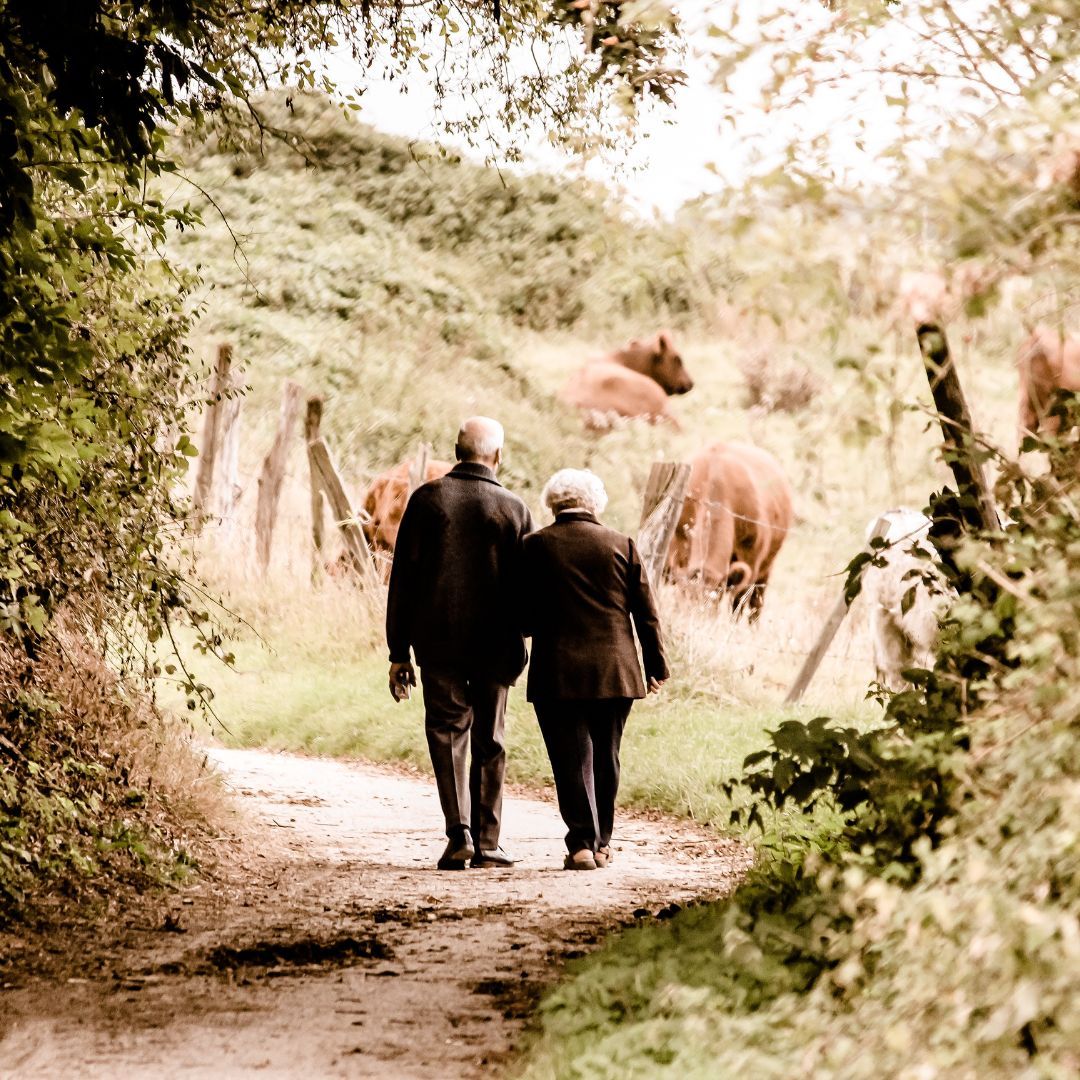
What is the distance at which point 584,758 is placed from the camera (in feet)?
23.8

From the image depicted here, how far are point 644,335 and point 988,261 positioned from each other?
2882 centimetres

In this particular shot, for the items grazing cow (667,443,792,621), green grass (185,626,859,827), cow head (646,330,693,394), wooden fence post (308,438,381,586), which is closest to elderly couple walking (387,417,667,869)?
green grass (185,626,859,827)

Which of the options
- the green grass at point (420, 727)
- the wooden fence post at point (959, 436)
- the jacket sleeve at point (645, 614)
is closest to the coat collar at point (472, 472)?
the jacket sleeve at point (645, 614)

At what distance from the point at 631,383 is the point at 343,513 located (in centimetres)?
1235

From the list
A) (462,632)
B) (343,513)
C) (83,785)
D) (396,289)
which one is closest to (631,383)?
(396,289)

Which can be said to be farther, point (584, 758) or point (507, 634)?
point (507, 634)

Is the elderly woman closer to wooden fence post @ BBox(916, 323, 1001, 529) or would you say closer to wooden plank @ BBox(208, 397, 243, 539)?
wooden fence post @ BBox(916, 323, 1001, 529)

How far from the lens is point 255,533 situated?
1600 centimetres

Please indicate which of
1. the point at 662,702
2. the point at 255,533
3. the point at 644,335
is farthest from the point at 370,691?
the point at 644,335

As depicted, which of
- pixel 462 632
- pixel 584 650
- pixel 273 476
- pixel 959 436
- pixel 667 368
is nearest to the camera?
pixel 959 436

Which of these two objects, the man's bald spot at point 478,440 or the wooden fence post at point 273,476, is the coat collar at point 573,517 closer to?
the man's bald spot at point 478,440

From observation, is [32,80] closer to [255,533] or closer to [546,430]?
[255,533]

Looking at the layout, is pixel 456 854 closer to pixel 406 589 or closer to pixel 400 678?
pixel 400 678

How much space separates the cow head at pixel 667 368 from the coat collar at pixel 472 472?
20063 millimetres
